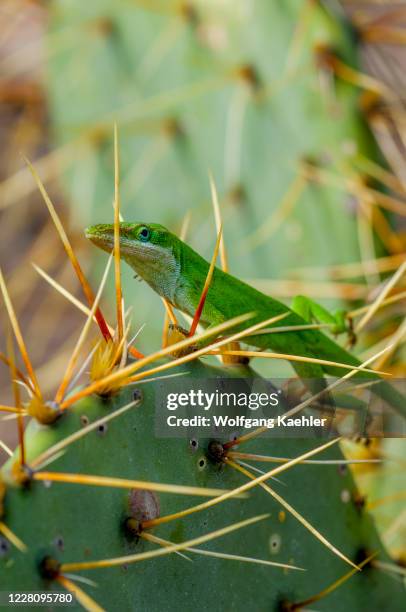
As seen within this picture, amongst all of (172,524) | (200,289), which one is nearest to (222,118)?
(200,289)

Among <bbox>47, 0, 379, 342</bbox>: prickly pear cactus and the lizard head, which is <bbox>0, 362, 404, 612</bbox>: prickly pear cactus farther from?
<bbox>47, 0, 379, 342</bbox>: prickly pear cactus

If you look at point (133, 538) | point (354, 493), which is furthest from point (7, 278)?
point (133, 538)

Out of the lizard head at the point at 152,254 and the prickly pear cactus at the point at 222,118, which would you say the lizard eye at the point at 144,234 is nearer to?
the lizard head at the point at 152,254

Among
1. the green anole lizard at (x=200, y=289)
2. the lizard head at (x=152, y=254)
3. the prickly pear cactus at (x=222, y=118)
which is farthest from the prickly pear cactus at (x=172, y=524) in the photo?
the prickly pear cactus at (x=222, y=118)

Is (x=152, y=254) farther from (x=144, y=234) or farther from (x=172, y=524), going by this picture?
(x=172, y=524)

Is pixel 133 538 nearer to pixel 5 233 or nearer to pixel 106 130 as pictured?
pixel 106 130

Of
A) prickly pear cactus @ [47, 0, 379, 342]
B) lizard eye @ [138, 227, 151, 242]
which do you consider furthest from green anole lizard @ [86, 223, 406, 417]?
prickly pear cactus @ [47, 0, 379, 342]
